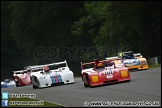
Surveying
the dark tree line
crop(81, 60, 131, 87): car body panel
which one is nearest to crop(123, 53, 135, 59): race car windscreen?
the dark tree line

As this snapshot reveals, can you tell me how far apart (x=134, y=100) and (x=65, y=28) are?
4781 centimetres

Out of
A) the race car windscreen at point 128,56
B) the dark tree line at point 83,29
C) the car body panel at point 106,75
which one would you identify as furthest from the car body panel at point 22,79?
the dark tree line at point 83,29

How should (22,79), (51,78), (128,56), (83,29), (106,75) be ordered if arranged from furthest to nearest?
(83,29), (128,56), (22,79), (51,78), (106,75)

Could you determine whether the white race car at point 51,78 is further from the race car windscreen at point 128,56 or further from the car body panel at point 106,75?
the race car windscreen at point 128,56

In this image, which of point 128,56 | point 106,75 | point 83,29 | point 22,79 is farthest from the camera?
point 83,29

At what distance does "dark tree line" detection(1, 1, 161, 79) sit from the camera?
44969mm

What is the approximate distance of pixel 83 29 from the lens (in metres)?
56.2

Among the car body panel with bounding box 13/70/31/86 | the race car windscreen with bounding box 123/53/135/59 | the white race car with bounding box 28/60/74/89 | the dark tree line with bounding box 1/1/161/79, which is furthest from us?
the dark tree line with bounding box 1/1/161/79

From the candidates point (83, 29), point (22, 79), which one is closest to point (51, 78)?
point (22, 79)

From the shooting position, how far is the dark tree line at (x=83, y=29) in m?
45.0

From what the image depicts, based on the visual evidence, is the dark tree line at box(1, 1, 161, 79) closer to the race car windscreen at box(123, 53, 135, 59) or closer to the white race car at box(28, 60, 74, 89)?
the race car windscreen at box(123, 53, 135, 59)

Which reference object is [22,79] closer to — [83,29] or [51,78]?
[51,78]

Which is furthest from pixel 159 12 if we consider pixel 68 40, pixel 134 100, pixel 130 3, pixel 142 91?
pixel 134 100

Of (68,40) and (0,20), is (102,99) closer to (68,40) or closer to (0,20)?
(68,40)
